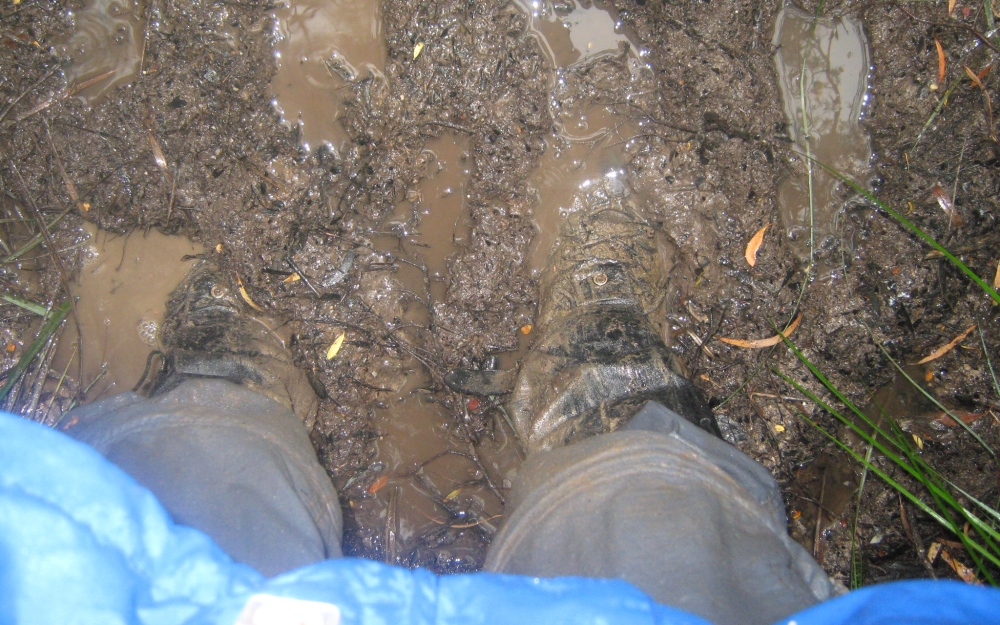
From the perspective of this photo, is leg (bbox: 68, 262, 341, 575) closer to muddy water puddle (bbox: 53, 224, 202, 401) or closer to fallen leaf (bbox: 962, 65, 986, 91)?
muddy water puddle (bbox: 53, 224, 202, 401)

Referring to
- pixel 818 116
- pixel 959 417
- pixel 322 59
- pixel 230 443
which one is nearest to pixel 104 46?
pixel 322 59

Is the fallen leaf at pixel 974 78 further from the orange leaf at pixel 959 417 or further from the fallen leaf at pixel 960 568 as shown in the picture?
the fallen leaf at pixel 960 568

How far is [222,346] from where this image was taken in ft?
6.83

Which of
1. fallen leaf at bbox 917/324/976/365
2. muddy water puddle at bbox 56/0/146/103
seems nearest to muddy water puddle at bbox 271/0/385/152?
muddy water puddle at bbox 56/0/146/103

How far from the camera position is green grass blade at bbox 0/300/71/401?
2.04 m

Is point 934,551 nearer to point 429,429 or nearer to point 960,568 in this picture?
point 960,568

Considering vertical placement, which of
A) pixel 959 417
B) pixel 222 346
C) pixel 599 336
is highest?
pixel 222 346

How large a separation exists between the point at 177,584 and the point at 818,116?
8.20 ft

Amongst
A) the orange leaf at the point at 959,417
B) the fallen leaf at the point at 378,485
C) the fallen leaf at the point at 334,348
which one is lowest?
the fallen leaf at the point at 378,485

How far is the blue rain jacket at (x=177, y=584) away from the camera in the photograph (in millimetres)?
763

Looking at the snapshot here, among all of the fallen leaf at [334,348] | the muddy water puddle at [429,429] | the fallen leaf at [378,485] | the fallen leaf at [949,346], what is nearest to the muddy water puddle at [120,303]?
the fallen leaf at [334,348]

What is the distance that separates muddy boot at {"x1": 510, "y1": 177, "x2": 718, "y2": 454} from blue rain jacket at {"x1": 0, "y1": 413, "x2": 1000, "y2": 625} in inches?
37.0

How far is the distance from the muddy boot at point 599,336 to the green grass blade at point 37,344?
1.71 m

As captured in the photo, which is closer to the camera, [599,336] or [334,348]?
[599,336]
